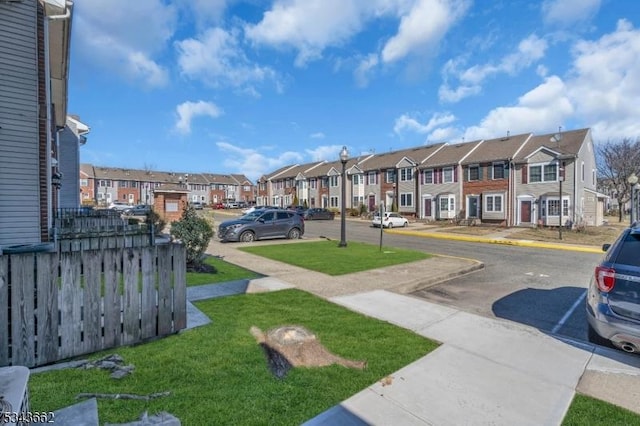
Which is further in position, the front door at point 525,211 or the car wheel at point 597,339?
the front door at point 525,211

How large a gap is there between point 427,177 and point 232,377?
39.7m

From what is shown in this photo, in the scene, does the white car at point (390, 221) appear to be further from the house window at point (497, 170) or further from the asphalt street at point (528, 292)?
the asphalt street at point (528, 292)

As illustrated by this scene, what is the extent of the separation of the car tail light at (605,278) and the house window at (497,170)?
32883 millimetres

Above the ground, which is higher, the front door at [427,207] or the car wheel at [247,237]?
the front door at [427,207]

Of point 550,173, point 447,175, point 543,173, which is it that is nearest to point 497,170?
point 543,173

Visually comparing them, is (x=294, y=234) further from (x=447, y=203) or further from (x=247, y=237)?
(x=447, y=203)

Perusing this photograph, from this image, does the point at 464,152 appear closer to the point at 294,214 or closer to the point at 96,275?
the point at 294,214

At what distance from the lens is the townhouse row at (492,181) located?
30422 mm

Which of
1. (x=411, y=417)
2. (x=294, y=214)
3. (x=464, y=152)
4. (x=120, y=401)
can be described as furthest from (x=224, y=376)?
(x=464, y=152)

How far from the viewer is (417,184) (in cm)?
4191

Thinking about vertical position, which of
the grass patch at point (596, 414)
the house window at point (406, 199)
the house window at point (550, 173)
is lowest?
the grass patch at point (596, 414)

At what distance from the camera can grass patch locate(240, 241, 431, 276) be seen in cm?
1114

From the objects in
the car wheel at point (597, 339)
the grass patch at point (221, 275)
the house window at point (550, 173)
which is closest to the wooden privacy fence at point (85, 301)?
the grass patch at point (221, 275)

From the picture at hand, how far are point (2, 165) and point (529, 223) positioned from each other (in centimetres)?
3589
